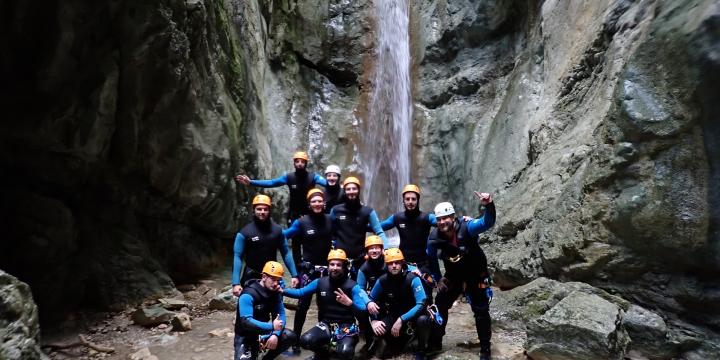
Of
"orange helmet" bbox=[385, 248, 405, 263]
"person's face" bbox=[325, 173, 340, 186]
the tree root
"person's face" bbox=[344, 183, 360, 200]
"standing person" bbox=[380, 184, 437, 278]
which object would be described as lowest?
the tree root

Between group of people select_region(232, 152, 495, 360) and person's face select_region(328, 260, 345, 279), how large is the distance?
0.01 m

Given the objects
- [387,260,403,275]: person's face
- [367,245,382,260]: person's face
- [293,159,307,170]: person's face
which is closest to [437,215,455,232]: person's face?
[387,260,403,275]: person's face

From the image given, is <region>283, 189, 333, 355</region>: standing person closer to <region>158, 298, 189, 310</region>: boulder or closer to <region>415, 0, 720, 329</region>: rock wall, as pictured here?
<region>158, 298, 189, 310</region>: boulder

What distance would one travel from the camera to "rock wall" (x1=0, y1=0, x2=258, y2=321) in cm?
635

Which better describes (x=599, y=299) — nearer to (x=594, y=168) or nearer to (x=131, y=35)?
(x=594, y=168)

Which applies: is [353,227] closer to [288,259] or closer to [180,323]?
[288,259]

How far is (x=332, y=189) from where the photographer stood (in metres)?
7.41

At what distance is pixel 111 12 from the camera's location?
659 centimetres

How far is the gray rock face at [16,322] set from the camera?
12.4 ft

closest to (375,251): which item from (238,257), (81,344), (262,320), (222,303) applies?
(262,320)

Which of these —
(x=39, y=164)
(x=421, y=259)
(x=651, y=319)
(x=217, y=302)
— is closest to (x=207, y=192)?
(x=217, y=302)

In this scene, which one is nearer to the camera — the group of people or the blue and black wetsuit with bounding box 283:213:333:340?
the group of people

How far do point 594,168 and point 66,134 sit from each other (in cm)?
764

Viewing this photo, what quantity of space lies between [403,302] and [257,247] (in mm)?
2097
